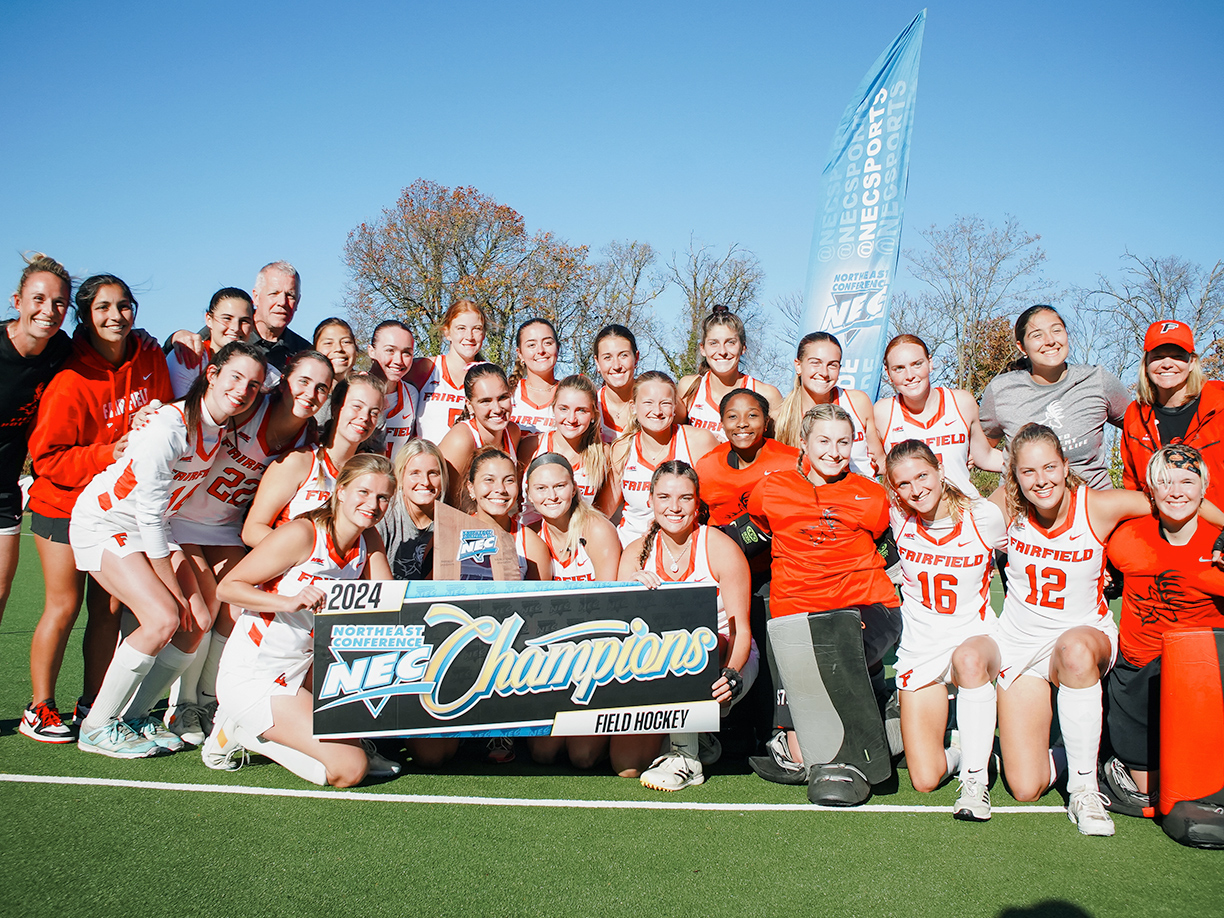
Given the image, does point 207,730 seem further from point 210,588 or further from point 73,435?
point 73,435

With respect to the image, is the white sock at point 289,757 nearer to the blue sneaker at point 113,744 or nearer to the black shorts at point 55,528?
the blue sneaker at point 113,744

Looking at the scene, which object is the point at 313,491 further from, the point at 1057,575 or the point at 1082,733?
the point at 1082,733

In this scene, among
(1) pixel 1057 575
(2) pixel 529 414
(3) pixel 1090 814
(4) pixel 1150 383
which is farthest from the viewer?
(2) pixel 529 414

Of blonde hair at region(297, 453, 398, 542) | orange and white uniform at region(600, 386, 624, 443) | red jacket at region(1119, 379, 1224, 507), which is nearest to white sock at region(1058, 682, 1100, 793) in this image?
red jacket at region(1119, 379, 1224, 507)

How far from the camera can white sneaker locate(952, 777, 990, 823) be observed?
3516mm

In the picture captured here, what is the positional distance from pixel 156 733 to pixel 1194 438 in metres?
5.74

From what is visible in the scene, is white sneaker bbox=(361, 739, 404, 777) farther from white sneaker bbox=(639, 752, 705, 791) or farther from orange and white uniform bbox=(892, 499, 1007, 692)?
orange and white uniform bbox=(892, 499, 1007, 692)

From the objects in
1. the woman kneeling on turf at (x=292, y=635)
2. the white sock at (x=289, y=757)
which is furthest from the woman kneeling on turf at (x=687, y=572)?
the white sock at (x=289, y=757)

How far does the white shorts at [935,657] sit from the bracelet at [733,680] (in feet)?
2.65

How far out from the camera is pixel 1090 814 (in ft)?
11.3

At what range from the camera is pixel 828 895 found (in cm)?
288

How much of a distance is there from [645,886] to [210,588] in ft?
10.2

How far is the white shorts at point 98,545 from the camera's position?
4168mm

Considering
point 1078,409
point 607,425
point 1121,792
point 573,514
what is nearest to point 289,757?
point 573,514
